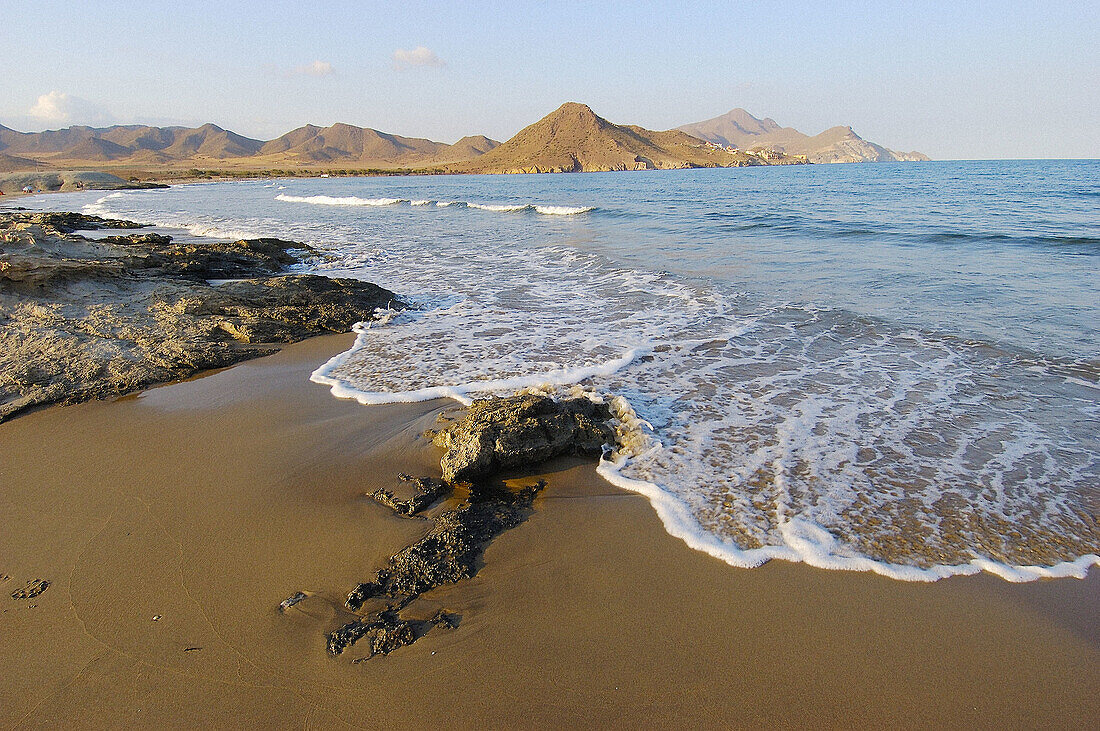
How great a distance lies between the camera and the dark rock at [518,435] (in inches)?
128

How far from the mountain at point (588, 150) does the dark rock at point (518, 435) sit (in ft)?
324

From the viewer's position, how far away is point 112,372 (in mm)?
4840

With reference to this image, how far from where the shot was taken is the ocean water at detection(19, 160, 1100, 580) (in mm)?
2953

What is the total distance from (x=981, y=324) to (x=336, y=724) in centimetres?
770

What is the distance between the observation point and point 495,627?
227cm

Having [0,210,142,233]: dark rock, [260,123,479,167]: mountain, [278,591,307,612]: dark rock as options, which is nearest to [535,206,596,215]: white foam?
[0,210,142,233]: dark rock

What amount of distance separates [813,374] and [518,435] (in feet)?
10.6

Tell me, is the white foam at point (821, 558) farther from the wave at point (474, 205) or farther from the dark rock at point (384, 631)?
the wave at point (474, 205)

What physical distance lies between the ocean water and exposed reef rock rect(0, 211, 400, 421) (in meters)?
1.01

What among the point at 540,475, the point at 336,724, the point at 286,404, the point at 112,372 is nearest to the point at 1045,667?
the point at 540,475

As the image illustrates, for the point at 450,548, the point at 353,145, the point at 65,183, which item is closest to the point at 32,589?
the point at 450,548

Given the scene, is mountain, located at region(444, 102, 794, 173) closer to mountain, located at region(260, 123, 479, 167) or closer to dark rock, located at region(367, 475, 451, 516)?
mountain, located at region(260, 123, 479, 167)

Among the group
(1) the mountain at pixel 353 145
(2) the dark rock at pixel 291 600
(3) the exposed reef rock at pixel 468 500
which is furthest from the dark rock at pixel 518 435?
(1) the mountain at pixel 353 145

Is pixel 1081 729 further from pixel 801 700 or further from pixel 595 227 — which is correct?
pixel 595 227
